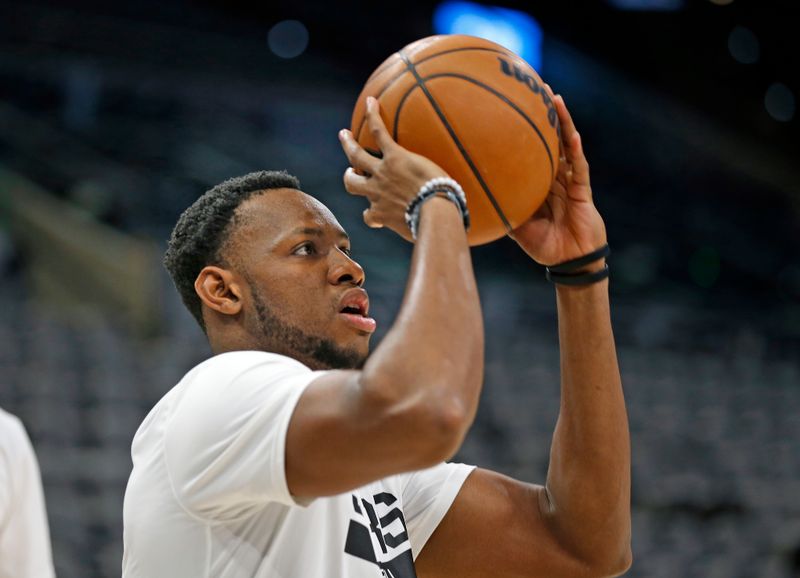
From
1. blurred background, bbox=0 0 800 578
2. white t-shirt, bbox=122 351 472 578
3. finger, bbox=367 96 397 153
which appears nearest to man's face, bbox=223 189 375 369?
white t-shirt, bbox=122 351 472 578

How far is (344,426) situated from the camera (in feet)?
6.05

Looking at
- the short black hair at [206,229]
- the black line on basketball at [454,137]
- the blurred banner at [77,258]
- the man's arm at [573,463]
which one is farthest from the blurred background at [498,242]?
the black line on basketball at [454,137]

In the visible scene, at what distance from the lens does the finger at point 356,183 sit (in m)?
2.15

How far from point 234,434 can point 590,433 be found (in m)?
1.01

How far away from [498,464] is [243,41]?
8.63m

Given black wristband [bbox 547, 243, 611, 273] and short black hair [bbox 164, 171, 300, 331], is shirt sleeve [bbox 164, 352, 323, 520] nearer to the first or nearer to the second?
short black hair [bbox 164, 171, 300, 331]

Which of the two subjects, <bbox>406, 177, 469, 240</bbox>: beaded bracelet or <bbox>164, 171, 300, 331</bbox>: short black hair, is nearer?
<bbox>406, 177, 469, 240</bbox>: beaded bracelet

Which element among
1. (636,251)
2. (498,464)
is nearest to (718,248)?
(636,251)

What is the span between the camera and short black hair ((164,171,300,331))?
2576 millimetres

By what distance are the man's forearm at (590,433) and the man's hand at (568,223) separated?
103 millimetres

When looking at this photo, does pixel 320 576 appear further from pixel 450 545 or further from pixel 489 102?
pixel 489 102

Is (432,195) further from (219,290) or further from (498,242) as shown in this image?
(498,242)

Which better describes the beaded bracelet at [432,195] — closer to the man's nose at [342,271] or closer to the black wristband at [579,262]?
the man's nose at [342,271]

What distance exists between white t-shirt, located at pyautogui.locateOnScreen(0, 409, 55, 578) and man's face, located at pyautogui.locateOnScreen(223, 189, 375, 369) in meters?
1.12
